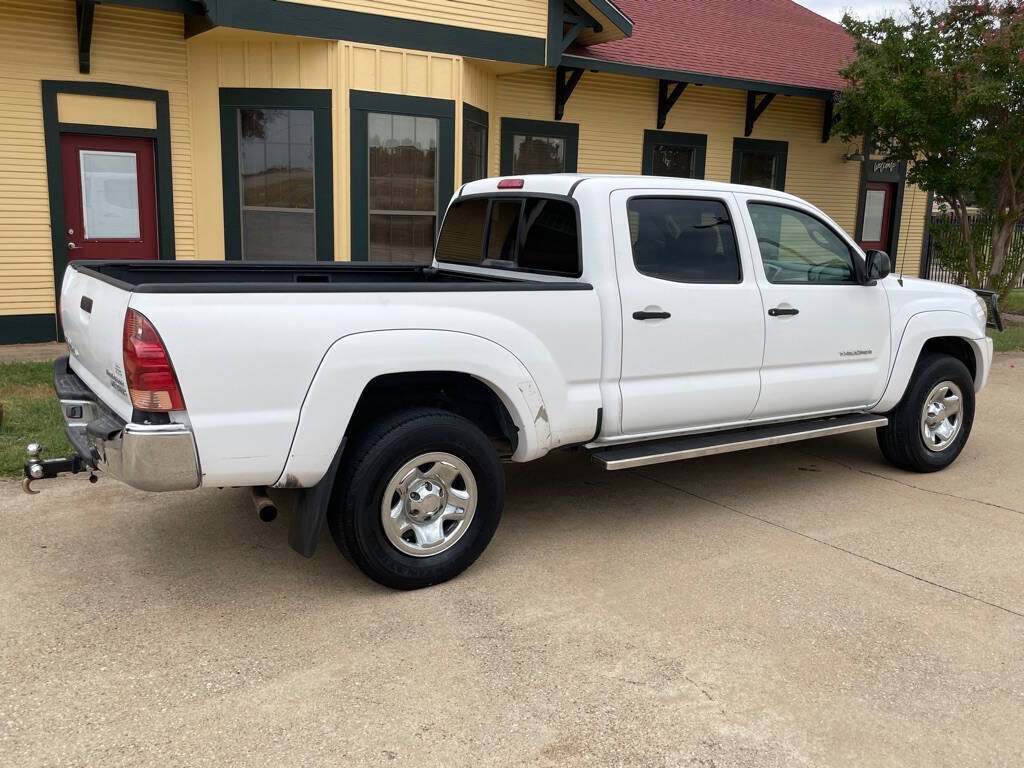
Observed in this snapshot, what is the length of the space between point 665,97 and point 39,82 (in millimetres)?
8632

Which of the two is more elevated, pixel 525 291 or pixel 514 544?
pixel 525 291

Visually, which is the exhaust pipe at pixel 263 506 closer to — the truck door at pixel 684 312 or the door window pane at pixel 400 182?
the truck door at pixel 684 312

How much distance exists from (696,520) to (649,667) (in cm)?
183

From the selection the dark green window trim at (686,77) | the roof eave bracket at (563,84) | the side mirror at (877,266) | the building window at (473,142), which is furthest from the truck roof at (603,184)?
the roof eave bracket at (563,84)

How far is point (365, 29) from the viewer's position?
10250 millimetres

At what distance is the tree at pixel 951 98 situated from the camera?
40.7ft

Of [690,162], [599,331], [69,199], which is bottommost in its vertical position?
[599,331]

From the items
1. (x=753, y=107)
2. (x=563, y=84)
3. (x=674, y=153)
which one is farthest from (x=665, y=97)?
(x=563, y=84)

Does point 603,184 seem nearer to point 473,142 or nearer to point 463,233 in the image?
point 463,233

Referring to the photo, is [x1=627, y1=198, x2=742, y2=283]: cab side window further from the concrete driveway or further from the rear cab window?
the concrete driveway

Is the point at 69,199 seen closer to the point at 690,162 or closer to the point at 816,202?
the point at 690,162

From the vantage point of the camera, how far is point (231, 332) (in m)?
3.54

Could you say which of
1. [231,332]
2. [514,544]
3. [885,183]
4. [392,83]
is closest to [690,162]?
[885,183]

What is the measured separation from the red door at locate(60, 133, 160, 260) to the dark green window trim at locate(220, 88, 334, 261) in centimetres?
83
